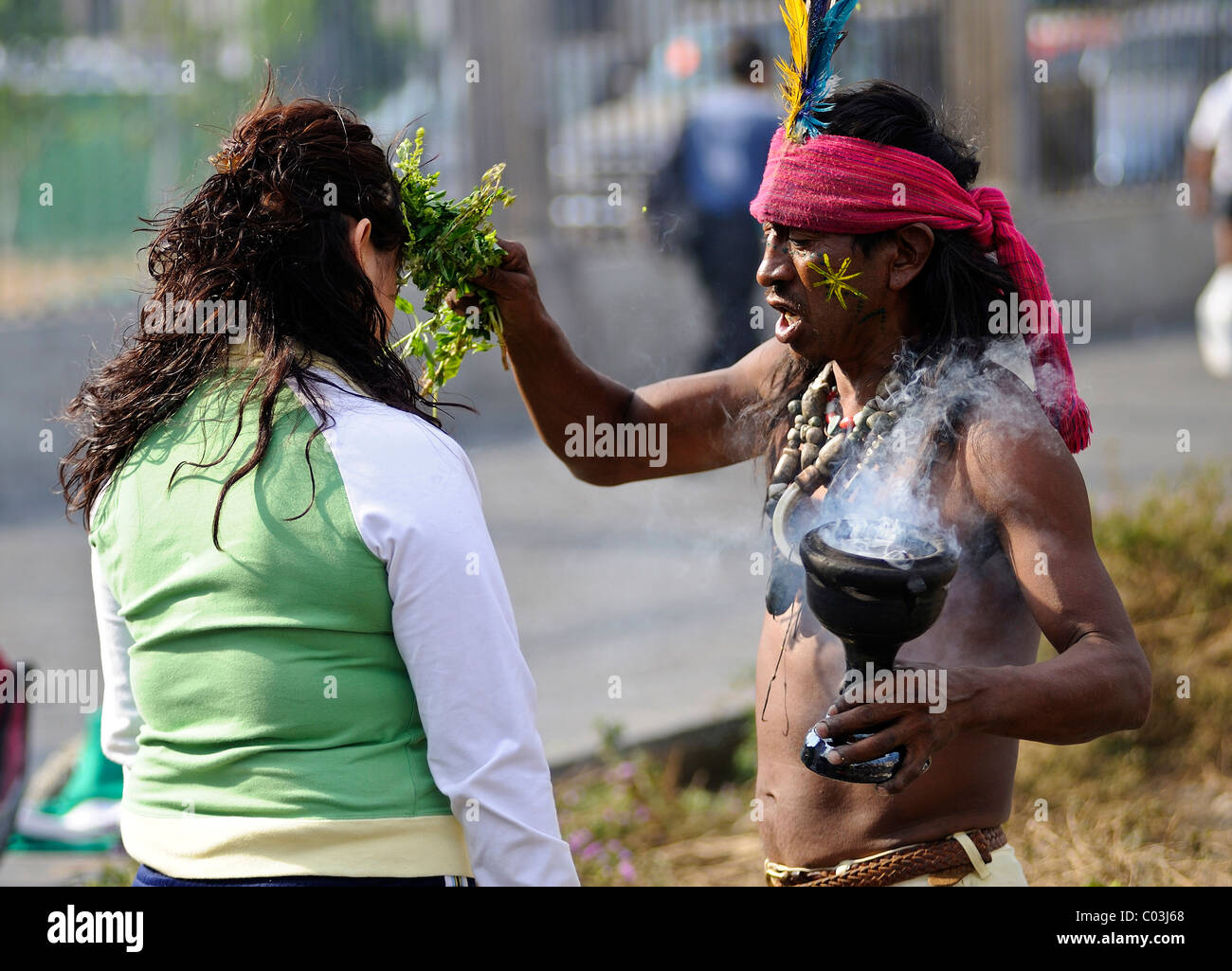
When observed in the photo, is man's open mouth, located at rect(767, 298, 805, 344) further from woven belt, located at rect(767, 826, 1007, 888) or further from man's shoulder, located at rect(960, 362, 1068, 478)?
woven belt, located at rect(767, 826, 1007, 888)

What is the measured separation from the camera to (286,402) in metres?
2.02

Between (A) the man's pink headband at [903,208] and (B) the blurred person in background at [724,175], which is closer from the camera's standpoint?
(A) the man's pink headband at [903,208]

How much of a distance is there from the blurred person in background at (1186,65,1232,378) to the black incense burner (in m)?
5.88

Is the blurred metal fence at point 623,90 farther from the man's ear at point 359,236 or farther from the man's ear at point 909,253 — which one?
the man's ear at point 359,236

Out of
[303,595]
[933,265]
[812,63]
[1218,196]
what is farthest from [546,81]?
[303,595]

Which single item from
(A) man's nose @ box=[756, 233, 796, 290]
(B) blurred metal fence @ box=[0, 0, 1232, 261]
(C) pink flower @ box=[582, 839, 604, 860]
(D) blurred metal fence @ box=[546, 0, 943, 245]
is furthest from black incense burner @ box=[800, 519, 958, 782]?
(D) blurred metal fence @ box=[546, 0, 943, 245]

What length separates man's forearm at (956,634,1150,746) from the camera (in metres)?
2.03

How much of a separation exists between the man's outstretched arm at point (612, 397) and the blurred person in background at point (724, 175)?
359cm

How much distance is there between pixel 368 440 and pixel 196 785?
1.78 ft

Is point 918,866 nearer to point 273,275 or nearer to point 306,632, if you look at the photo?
point 306,632

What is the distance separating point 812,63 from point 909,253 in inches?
13.8

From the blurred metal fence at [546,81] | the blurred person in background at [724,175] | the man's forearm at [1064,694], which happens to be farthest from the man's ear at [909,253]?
the blurred metal fence at [546,81]

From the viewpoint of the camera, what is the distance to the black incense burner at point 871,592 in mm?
2035

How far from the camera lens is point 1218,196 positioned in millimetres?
7949
